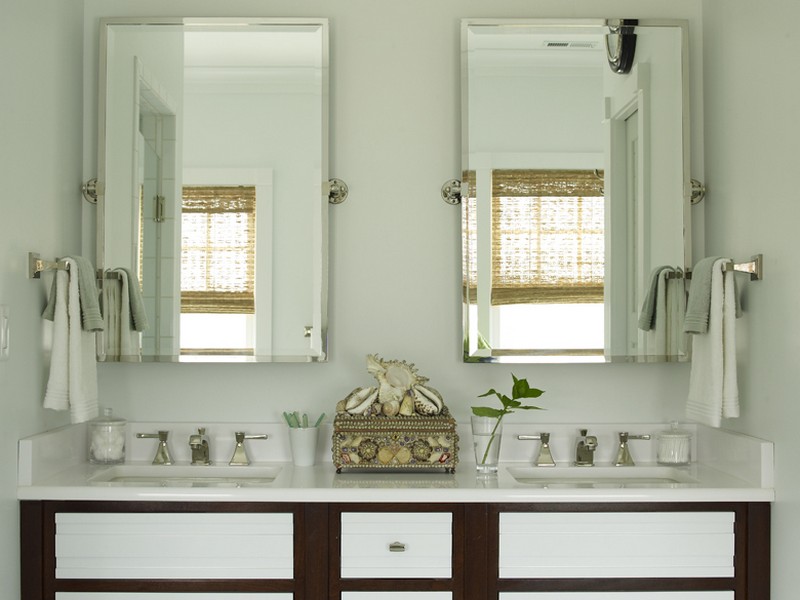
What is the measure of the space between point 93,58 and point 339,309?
0.97 m

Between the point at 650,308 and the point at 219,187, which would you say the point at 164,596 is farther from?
the point at 650,308

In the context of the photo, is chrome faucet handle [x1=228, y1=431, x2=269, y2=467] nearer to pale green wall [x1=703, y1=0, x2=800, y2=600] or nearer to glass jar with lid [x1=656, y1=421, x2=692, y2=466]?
glass jar with lid [x1=656, y1=421, x2=692, y2=466]

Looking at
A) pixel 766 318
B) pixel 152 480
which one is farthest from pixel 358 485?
pixel 766 318

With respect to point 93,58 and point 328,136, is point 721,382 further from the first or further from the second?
point 93,58

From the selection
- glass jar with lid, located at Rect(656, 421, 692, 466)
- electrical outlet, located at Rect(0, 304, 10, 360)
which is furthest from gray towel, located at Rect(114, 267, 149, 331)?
glass jar with lid, located at Rect(656, 421, 692, 466)

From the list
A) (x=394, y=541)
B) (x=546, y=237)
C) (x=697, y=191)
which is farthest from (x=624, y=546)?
(x=697, y=191)

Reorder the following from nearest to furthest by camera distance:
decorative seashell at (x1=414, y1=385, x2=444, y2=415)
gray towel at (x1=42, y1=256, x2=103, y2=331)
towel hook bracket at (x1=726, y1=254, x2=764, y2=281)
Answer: towel hook bracket at (x1=726, y1=254, x2=764, y2=281) → gray towel at (x1=42, y1=256, x2=103, y2=331) → decorative seashell at (x1=414, y1=385, x2=444, y2=415)

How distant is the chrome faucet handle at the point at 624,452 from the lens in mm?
2307

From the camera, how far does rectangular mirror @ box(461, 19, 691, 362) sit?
2320 millimetres

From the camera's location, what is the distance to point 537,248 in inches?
91.8

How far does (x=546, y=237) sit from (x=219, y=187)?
0.89 metres

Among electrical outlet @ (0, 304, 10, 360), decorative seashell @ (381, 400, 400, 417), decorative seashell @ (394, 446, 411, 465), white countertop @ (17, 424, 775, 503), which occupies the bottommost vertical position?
white countertop @ (17, 424, 775, 503)

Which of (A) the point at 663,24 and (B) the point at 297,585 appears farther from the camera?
(A) the point at 663,24

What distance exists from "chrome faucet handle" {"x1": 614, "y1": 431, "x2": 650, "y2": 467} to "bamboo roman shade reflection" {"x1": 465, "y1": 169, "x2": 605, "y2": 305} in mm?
376
